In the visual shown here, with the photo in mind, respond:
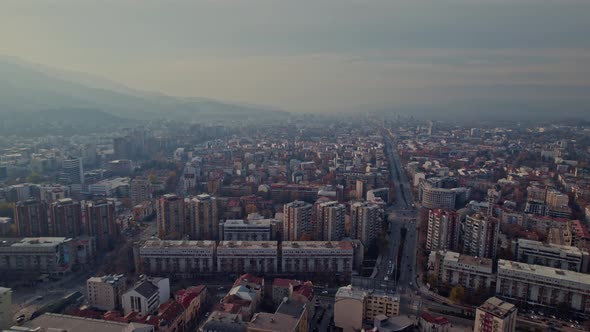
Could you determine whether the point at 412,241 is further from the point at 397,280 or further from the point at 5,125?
the point at 5,125

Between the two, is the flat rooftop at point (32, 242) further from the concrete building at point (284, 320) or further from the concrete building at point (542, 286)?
the concrete building at point (542, 286)

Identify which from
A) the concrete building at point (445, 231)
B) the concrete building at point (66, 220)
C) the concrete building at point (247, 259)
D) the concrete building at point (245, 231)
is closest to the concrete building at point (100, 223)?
the concrete building at point (66, 220)

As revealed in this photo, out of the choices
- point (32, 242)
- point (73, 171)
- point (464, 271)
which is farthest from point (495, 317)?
point (73, 171)

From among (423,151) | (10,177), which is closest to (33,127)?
(10,177)

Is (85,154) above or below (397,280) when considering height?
above

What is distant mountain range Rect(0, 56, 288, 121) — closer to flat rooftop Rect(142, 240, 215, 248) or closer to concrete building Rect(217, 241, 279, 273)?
flat rooftop Rect(142, 240, 215, 248)
